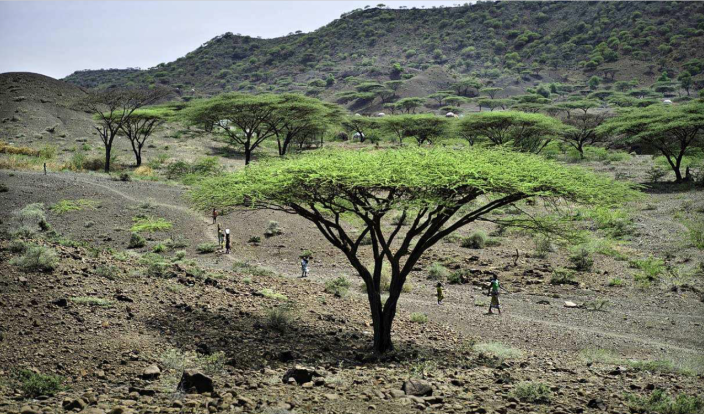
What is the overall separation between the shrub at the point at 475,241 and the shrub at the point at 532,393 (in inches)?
639

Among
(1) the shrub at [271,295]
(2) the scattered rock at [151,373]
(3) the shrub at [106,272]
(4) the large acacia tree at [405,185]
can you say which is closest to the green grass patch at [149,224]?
(3) the shrub at [106,272]

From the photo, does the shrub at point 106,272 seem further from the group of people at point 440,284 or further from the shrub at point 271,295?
the group of people at point 440,284

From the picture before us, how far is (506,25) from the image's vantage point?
170750 mm

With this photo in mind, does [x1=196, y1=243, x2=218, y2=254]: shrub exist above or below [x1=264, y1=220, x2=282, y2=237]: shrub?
below

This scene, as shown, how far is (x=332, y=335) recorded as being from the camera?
11570 millimetres

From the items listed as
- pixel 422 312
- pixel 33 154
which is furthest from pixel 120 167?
pixel 422 312

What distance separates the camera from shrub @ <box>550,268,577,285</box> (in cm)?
1844

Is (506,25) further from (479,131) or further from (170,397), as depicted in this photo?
(170,397)

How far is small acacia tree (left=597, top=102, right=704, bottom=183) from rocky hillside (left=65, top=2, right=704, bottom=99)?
86.6m

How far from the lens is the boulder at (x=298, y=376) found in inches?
322

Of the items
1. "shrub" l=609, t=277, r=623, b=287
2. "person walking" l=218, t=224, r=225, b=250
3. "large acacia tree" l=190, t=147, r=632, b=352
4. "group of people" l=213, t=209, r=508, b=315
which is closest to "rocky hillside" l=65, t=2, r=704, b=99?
"person walking" l=218, t=224, r=225, b=250

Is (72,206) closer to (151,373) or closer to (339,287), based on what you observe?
(339,287)

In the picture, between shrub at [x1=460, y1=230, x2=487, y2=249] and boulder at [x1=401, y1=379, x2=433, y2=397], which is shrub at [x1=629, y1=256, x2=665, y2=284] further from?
boulder at [x1=401, y1=379, x2=433, y2=397]

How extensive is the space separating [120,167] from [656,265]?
39121 millimetres
